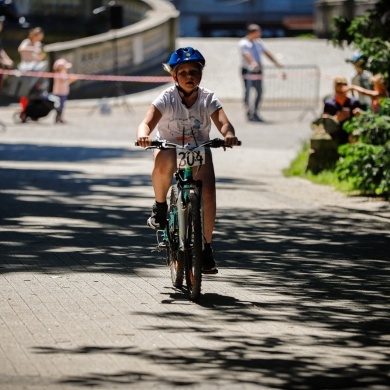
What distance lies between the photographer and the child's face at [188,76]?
978 cm

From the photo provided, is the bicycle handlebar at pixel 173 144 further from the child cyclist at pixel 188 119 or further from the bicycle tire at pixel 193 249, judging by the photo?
the bicycle tire at pixel 193 249

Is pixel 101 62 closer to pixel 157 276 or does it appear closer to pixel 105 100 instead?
pixel 105 100

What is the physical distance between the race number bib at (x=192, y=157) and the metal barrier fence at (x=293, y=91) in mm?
23613

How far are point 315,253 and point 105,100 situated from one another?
68.9 ft

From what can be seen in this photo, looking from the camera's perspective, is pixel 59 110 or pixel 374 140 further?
pixel 59 110

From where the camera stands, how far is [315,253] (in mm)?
12047

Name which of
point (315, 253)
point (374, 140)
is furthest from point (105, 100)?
point (315, 253)

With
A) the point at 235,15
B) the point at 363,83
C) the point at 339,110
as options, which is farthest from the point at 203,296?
the point at 235,15

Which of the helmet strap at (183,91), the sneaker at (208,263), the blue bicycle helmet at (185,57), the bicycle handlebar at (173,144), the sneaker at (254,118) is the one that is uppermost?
the blue bicycle helmet at (185,57)

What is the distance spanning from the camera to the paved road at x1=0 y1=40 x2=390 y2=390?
7.35 metres

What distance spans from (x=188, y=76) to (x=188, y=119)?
0.98ft

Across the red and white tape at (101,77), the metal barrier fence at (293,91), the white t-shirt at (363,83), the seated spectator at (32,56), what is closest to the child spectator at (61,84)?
the red and white tape at (101,77)

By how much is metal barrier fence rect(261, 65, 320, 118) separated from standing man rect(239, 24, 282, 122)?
5.62ft

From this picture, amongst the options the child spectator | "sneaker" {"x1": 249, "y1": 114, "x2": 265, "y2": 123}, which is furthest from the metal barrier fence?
the child spectator
